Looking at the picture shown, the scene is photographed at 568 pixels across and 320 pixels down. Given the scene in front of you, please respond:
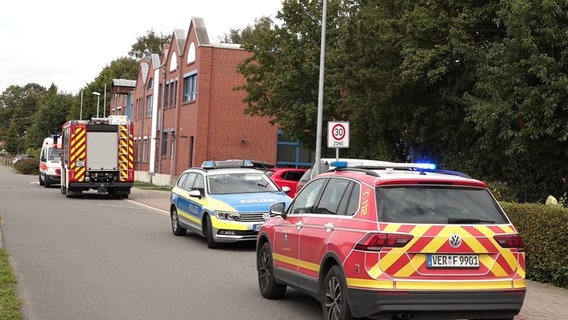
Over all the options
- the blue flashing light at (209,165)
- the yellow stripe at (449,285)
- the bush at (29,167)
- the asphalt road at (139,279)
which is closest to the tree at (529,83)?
the asphalt road at (139,279)

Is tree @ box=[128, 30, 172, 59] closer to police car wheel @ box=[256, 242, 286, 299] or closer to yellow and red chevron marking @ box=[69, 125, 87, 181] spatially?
yellow and red chevron marking @ box=[69, 125, 87, 181]

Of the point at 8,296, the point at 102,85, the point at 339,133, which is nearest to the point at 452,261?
the point at 8,296

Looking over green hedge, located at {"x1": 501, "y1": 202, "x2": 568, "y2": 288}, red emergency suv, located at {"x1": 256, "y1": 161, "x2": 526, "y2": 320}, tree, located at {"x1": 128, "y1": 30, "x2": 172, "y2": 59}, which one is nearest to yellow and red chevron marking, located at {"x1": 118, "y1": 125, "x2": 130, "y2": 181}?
green hedge, located at {"x1": 501, "y1": 202, "x2": 568, "y2": 288}

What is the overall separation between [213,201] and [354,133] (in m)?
13.3

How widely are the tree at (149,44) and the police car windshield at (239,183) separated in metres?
76.8

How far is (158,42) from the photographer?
91.1 m

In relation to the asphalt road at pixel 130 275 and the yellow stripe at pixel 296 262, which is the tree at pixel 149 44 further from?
the yellow stripe at pixel 296 262

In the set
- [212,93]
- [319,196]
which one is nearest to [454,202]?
[319,196]

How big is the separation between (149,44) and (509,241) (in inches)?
3495

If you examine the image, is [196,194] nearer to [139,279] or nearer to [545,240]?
[139,279]

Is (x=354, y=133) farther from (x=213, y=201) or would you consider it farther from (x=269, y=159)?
(x=269, y=159)

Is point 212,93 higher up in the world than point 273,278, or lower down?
higher up

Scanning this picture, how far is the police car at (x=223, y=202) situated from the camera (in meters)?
13.8

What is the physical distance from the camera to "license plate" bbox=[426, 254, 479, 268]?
633 cm
